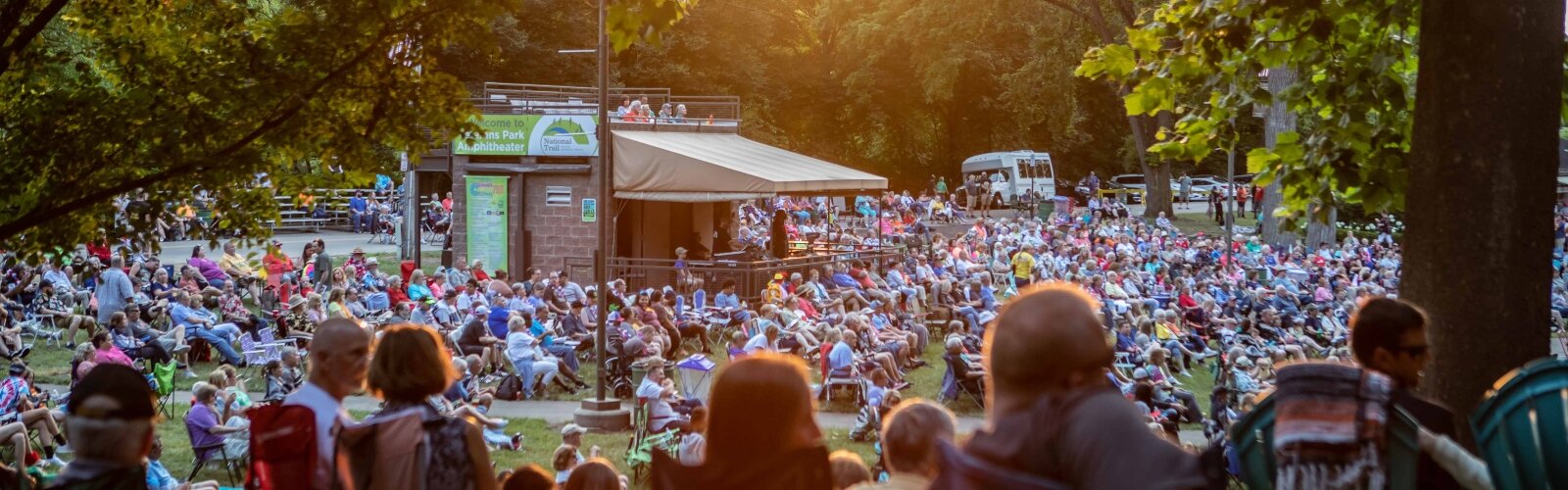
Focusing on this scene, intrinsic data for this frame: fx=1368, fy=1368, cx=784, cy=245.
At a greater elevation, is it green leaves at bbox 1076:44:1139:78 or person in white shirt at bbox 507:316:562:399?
green leaves at bbox 1076:44:1139:78

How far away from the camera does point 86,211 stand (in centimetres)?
620

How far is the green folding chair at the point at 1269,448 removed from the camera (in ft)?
10.5

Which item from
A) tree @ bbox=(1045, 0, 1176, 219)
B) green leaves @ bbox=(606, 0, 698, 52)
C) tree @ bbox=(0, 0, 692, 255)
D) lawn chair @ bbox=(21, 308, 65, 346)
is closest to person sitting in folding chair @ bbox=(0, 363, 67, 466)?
tree @ bbox=(0, 0, 692, 255)

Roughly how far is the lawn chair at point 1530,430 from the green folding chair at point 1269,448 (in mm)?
263

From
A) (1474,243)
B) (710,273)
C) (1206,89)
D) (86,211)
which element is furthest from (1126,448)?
(710,273)

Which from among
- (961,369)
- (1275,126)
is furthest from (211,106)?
(1275,126)

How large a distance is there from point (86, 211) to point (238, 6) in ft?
3.99

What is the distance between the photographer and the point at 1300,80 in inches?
333

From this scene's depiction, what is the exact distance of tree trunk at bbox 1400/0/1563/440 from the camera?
17.1 feet

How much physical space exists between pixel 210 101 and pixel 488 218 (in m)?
19.4

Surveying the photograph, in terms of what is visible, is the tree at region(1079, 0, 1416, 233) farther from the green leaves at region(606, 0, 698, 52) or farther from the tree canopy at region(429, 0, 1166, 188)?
the tree canopy at region(429, 0, 1166, 188)

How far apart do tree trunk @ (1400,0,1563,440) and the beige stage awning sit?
17.3m

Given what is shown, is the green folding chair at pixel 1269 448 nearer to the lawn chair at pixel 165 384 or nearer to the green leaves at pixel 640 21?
the green leaves at pixel 640 21

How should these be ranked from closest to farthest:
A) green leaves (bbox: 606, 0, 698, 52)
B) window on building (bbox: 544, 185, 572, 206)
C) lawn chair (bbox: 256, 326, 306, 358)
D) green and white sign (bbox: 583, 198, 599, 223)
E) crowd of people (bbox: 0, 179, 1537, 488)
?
crowd of people (bbox: 0, 179, 1537, 488) < green leaves (bbox: 606, 0, 698, 52) < lawn chair (bbox: 256, 326, 306, 358) < green and white sign (bbox: 583, 198, 599, 223) < window on building (bbox: 544, 185, 572, 206)
